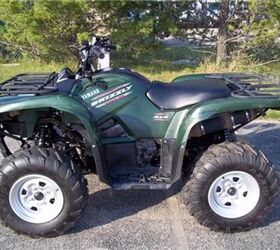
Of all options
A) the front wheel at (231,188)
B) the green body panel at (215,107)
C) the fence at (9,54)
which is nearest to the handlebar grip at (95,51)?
the green body panel at (215,107)

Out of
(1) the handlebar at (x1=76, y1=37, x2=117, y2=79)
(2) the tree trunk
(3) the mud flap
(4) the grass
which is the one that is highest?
(1) the handlebar at (x1=76, y1=37, x2=117, y2=79)

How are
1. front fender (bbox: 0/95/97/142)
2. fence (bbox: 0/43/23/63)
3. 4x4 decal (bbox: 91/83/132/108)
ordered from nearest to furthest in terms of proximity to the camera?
front fender (bbox: 0/95/97/142) → 4x4 decal (bbox: 91/83/132/108) → fence (bbox: 0/43/23/63)

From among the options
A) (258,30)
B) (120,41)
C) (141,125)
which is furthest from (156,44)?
(141,125)

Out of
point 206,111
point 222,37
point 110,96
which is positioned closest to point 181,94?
point 206,111

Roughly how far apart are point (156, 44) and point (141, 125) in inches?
286

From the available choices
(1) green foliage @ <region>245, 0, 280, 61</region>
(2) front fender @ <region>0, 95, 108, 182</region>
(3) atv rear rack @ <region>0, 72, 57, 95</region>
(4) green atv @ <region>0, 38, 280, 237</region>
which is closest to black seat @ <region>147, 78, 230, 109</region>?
(4) green atv @ <region>0, 38, 280, 237</region>

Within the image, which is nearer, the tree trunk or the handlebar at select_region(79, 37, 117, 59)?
the handlebar at select_region(79, 37, 117, 59)

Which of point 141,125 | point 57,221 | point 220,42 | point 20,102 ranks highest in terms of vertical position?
point 20,102

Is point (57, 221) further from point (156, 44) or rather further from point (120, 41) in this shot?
point (156, 44)

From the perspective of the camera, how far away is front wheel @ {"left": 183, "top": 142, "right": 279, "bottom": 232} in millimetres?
3443

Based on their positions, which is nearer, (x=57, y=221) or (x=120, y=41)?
(x=57, y=221)

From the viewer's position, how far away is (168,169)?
3.61 metres

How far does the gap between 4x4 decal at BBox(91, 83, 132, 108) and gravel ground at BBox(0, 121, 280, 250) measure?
993 millimetres

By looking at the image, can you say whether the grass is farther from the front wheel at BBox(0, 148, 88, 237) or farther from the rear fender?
the front wheel at BBox(0, 148, 88, 237)
